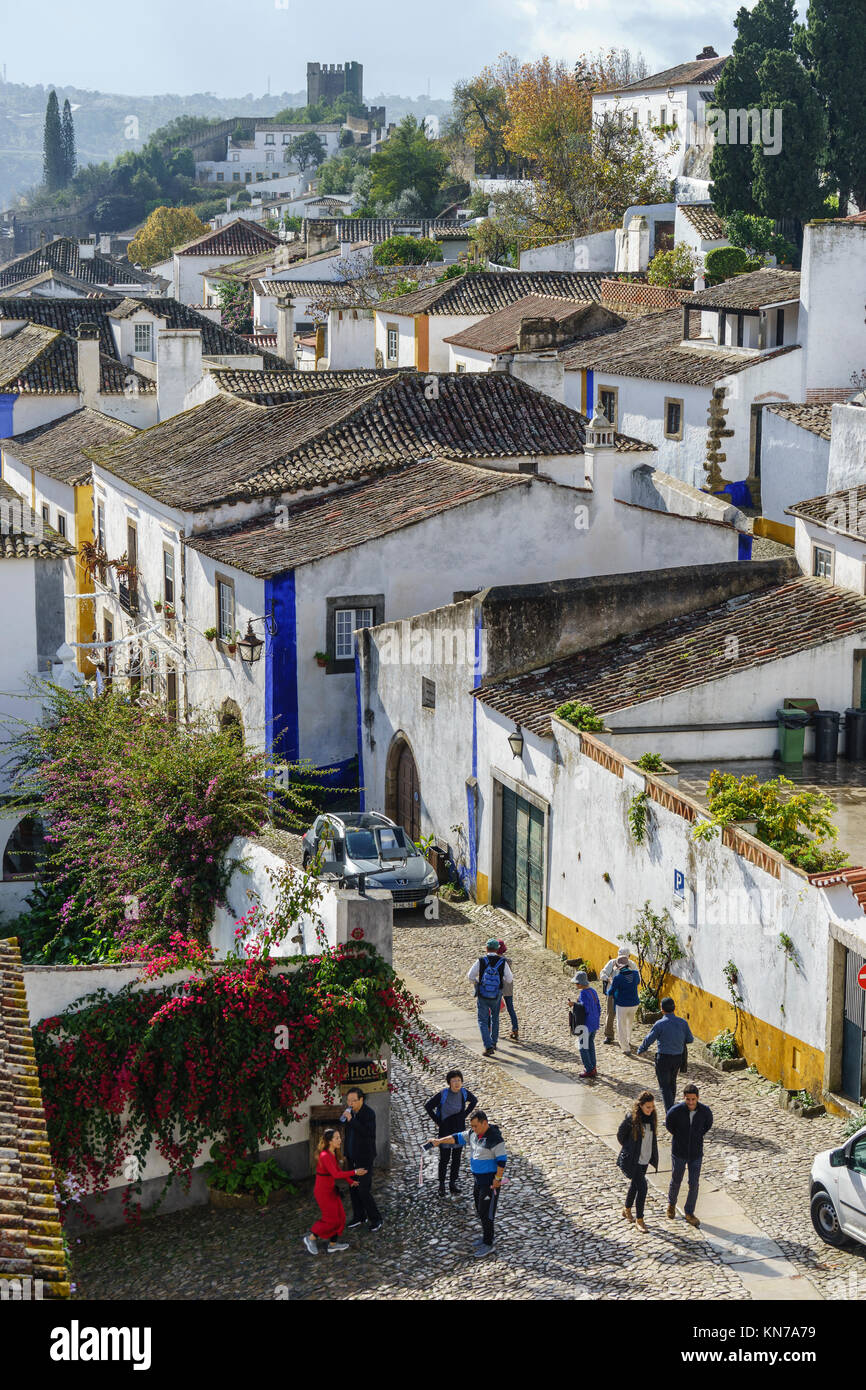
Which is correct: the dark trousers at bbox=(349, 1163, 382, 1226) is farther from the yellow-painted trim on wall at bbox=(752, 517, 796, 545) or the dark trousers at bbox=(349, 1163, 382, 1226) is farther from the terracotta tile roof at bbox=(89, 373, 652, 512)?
the yellow-painted trim on wall at bbox=(752, 517, 796, 545)

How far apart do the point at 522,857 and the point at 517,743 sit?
1.73 m

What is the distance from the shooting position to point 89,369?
52125 mm

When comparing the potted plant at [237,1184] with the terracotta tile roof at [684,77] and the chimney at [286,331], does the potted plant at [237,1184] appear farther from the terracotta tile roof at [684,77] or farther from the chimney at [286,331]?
the terracotta tile roof at [684,77]

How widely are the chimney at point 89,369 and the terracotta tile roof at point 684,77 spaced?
42880mm

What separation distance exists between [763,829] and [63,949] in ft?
30.6

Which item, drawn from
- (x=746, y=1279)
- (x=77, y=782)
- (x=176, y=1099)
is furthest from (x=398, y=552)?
(x=746, y=1279)

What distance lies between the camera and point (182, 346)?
159 ft

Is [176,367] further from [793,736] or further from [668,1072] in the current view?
[668,1072]

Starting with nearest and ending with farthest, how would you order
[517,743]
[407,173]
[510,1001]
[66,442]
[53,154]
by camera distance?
[510,1001]
[517,743]
[66,442]
[407,173]
[53,154]

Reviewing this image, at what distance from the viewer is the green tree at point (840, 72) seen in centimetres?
6081

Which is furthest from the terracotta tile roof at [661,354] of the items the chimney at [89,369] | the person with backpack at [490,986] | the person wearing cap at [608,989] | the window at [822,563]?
the person with backpack at [490,986]

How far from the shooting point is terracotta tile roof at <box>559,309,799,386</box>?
45906 millimetres

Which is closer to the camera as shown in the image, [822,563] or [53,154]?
[822,563]

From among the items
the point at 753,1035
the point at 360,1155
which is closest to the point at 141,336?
the point at 753,1035
